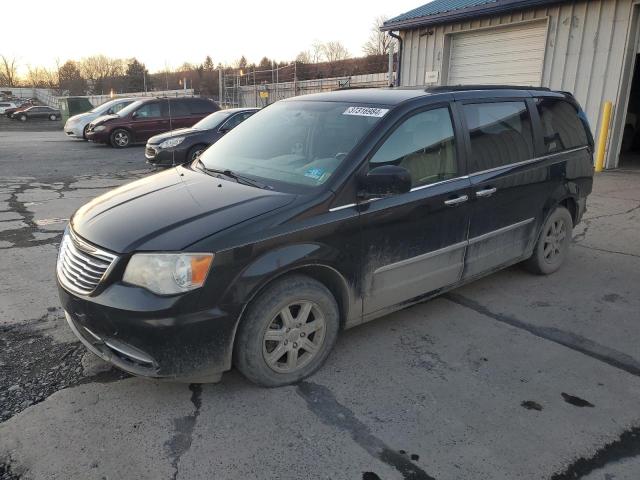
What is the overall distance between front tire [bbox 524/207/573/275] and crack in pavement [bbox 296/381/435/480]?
2.83m

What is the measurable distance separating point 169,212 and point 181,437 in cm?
127

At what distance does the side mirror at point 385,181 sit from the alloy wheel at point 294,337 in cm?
80

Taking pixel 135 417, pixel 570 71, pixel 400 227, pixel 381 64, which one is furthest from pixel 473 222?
pixel 381 64

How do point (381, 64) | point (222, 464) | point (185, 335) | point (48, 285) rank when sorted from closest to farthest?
point (222, 464) < point (185, 335) < point (48, 285) < point (381, 64)

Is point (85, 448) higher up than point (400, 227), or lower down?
lower down

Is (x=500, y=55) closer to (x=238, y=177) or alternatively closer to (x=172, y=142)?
(x=172, y=142)

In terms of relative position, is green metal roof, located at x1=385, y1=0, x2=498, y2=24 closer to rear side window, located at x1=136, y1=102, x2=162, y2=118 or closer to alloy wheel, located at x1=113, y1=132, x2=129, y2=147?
rear side window, located at x1=136, y1=102, x2=162, y2=118

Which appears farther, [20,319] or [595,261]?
[595,261]

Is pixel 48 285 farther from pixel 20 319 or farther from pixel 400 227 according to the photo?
pixel 400 227

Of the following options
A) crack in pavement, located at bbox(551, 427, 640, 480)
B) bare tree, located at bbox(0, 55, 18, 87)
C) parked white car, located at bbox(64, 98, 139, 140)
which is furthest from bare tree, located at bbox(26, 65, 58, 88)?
crack in pavement, located at bbox(551, 427, 640, 480)

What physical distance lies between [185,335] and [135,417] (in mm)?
597

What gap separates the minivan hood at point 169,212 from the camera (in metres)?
2.75

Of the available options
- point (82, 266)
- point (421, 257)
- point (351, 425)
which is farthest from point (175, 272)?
point (421, 257)

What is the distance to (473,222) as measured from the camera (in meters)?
3.93
